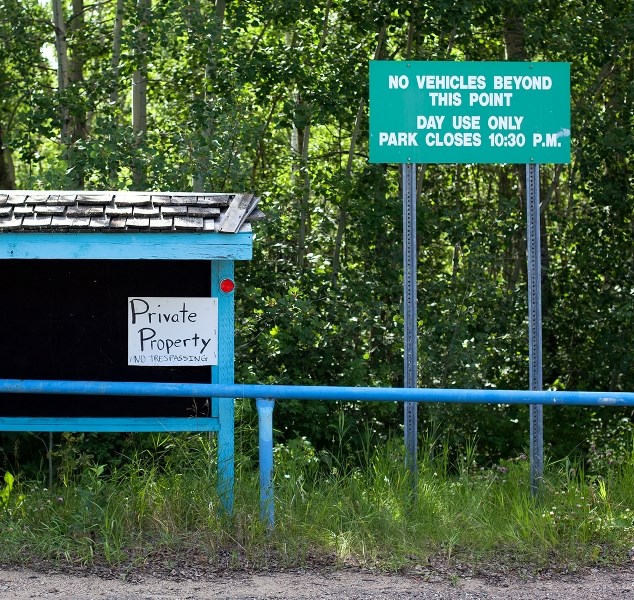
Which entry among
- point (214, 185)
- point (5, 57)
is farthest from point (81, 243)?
point (5, 57)

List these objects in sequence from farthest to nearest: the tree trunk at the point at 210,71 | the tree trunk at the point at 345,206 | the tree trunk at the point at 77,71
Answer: the tree trunk at the point at 345,206, the tree trunk at the point at 77,71, the tree trunk at the point at 210,71

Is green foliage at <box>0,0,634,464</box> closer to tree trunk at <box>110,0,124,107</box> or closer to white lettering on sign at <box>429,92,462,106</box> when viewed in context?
tree trunk at <box>110,0,124,107</box>

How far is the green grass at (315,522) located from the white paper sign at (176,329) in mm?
568

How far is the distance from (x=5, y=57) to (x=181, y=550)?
8338mm

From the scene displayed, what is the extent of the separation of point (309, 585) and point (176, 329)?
1.72m

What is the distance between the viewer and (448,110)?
6023 mm

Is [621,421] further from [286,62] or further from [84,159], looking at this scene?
[84,159]

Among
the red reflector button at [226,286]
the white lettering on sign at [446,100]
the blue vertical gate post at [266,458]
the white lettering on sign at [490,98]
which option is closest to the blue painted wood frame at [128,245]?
the red reflector button at [226,286]

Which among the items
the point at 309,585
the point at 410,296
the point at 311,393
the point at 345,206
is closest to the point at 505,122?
the point at 410,296

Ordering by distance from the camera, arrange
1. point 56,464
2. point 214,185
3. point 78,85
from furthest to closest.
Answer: point 78,85 < point 214,185 < point 56,464

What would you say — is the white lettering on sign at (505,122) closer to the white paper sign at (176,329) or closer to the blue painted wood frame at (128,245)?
the blue painted wood frame at (128,245)

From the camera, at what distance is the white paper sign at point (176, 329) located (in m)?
5.60

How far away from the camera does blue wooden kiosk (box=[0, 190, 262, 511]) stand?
17.4 ft

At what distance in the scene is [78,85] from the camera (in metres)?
10.5
